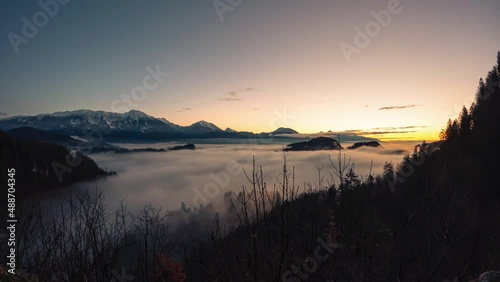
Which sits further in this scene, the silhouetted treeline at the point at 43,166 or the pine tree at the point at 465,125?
the silhouetted treeline at the point at 43,166

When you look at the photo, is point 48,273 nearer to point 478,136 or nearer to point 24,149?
point 478,136

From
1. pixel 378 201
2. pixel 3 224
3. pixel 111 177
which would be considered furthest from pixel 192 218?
pixel 3 224

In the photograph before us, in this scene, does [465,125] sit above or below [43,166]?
above

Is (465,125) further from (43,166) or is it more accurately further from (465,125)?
(43,166)

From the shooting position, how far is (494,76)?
59531 mm

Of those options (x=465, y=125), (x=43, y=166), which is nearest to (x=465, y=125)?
(x=465, y=125)

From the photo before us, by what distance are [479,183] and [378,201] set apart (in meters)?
15.7

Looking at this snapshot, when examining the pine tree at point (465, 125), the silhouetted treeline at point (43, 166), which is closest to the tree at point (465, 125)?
the pine tree at point (465, 125)

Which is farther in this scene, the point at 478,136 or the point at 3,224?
the point at 478,136

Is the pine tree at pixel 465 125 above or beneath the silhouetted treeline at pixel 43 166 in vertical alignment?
above

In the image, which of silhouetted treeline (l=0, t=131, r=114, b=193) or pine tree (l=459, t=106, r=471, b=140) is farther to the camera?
silhouetted treeline (l=0, t=131, r=114, b=193)

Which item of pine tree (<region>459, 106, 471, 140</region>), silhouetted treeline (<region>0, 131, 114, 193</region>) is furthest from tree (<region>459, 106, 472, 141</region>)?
silhouetted treeline (<region>0, 131, 114, 193</region>)

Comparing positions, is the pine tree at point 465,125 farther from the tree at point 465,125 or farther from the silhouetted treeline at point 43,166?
the silhouetted treeline at point 43,166

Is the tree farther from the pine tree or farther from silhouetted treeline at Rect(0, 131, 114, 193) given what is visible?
silhouetted treeline at Rect(0, 131, 114, 193)
